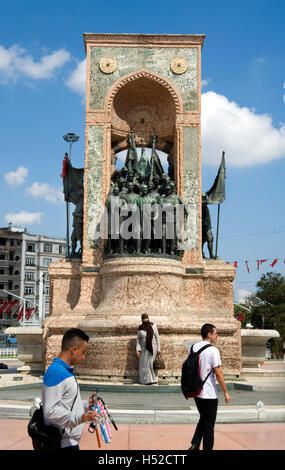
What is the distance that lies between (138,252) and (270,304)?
28339 millimetres

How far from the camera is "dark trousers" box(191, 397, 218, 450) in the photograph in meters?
5.42

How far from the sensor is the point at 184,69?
17.3 metres

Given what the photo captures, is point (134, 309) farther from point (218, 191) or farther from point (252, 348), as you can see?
point (218, 191)

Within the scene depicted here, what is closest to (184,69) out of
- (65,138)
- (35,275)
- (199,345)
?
(65,138)

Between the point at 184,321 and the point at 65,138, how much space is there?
28.9 ft

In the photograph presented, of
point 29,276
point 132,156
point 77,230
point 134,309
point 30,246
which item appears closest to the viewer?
point 134,309

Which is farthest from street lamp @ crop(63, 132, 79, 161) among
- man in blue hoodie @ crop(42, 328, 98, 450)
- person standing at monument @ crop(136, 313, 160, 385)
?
man in blue hoodie @ crop(42, 328, 98, 450)

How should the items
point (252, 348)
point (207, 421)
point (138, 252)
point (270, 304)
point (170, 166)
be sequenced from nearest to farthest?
point (207, 421)
point (138, 252)
point (252, 348)
point (170, 166)
point (270, 304)

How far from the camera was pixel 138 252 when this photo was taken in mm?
14531

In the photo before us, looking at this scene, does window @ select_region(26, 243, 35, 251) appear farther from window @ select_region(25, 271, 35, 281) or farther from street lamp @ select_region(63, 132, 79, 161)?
street lamp @ select_region(63, 132, 79, 161)

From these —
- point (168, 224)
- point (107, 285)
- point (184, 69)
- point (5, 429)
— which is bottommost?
point (5, 429)

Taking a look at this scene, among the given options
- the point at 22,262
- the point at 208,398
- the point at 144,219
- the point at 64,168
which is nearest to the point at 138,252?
the point at 144,219

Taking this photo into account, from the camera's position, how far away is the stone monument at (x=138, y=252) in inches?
508
